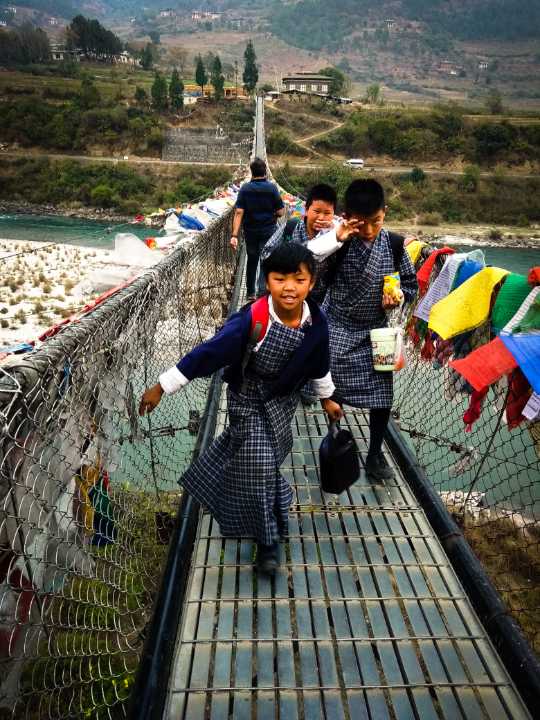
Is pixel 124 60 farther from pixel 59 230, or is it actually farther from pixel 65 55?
pixel 59 230

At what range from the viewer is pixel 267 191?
3.72m

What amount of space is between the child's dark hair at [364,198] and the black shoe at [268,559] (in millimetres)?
1338

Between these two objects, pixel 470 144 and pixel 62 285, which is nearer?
pixel 62 285

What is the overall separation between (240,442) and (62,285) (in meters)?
17.8

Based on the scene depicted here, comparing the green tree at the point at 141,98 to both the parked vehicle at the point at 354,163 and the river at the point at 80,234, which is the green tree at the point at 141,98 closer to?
the river at the point at 80,234

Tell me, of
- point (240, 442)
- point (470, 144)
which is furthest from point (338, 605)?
point (470, 144)

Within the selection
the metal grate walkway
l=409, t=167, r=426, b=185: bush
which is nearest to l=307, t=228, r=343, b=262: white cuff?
the metal grate walkway

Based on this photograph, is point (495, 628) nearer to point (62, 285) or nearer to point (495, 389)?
point (495, 389)

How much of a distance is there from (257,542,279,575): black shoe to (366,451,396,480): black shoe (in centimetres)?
72

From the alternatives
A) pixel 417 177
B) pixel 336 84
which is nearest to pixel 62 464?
pixel 417 177

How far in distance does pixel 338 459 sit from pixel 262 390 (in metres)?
0.39

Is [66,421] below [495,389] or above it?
above

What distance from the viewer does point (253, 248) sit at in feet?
13.2

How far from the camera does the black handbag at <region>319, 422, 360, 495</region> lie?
175cm
